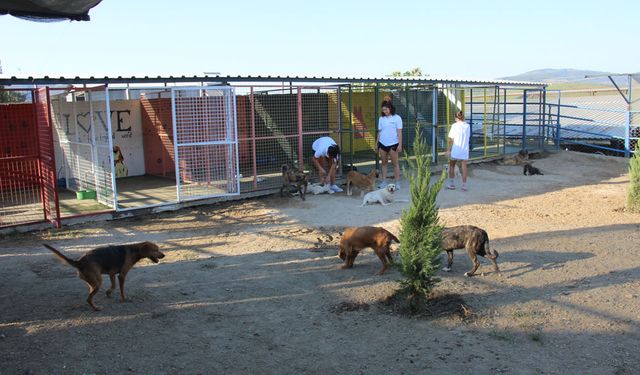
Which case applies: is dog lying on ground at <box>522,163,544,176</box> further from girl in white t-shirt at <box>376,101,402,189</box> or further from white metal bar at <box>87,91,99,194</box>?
white metal bar at <box>87,91,99,194</box>

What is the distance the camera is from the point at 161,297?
20.2 ft

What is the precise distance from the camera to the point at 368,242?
682 cm

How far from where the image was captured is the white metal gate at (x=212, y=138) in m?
11.4

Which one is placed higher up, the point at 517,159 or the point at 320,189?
the point at 517,159

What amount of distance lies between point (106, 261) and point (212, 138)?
6.35 m

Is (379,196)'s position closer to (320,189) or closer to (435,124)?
(320,189)

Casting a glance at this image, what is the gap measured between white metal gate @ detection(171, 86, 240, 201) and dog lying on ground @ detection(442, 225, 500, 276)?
5777 millimetres

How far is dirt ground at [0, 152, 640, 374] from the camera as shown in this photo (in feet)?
14.9

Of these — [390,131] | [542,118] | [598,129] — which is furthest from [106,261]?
[598,129]

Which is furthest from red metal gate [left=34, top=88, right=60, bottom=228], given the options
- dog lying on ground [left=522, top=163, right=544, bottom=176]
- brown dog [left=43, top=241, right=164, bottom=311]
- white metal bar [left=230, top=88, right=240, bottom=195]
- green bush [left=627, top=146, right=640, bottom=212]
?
dog lying on ground [left=522, top=163, right=544, bottom=176]

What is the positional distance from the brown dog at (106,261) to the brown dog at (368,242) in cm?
230

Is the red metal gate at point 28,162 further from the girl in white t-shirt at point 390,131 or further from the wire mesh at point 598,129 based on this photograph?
the wire mesh at point 598,129

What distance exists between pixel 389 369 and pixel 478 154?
14861 mm

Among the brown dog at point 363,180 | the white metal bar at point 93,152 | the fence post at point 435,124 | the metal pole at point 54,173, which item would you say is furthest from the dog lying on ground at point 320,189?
the metal pole at point 54,173
